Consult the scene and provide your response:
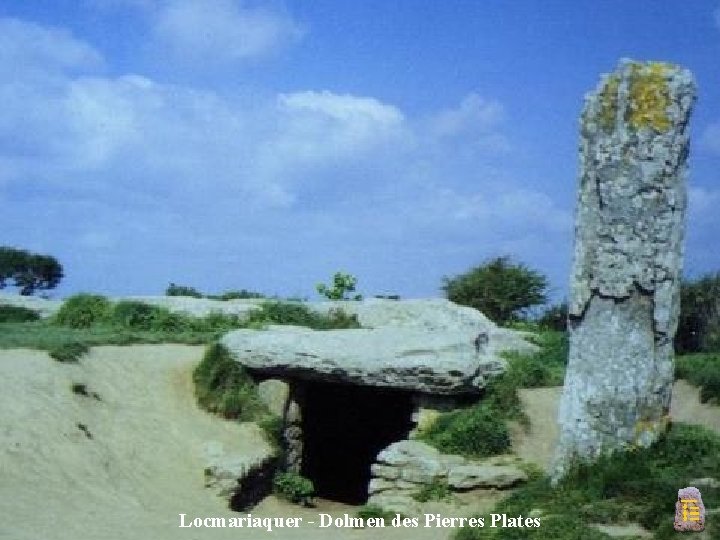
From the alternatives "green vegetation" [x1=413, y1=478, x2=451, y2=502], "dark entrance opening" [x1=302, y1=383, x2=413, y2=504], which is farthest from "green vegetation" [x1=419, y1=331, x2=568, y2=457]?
"dark entrance opening" [x1=302, y1=383, x2=413, y2=504]

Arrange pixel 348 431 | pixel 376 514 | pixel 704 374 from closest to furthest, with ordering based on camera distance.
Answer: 1. pixel 376 514
2. pixel 704 374
3. pixel 348 431

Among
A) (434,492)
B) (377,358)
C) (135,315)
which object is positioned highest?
(135,315)

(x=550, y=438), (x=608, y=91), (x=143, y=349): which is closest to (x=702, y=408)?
(x=550, y=438)

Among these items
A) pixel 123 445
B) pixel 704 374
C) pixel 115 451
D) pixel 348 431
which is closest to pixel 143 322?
pixel 348 431

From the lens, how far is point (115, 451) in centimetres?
1295

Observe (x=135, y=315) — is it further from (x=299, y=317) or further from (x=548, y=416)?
(x=548, y=416)

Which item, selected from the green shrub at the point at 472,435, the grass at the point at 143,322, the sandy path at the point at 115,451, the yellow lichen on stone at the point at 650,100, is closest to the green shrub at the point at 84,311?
the grass at the point at 143,322

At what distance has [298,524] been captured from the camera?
11.8m

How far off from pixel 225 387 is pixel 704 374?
28.6 ft

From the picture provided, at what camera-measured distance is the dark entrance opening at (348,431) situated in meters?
17.6

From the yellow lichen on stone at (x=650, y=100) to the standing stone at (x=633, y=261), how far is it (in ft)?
0.03

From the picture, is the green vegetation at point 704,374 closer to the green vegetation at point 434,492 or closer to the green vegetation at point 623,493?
the green vegetation at point 434,492

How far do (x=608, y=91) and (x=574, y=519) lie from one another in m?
4.42

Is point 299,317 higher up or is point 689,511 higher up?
point 299,317
